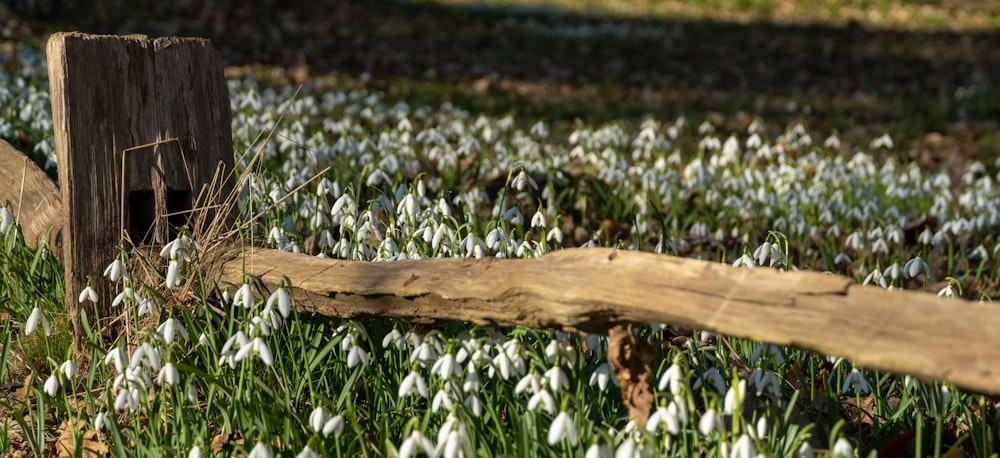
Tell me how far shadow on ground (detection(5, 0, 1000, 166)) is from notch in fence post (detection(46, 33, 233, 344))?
5384 mm

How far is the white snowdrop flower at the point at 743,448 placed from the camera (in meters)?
1.93

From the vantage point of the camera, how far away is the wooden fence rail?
188 centimetres

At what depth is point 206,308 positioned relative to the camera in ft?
9.03

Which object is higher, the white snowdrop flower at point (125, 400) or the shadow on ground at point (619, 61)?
the shadow on ground at point (619, 61)

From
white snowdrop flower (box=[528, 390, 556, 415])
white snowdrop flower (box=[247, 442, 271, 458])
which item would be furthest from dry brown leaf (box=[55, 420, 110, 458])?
white snowdrop flower (box=[528, 390, 556, 415])

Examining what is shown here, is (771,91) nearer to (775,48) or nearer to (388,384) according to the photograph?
(775,48)

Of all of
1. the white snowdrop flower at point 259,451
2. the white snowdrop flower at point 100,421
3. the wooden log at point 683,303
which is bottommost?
the white snowdrop flower at point 100,421

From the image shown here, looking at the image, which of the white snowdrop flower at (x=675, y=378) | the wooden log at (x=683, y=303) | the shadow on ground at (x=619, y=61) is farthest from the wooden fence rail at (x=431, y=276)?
the shadow on ground at (x=619, y=61)

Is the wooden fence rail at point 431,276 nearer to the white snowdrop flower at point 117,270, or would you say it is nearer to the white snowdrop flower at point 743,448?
the white snowdrop flower at point 743,448

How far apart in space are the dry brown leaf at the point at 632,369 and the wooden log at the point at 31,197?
7.31ft

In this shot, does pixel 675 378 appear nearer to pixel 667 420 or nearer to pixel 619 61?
pixel 667 420

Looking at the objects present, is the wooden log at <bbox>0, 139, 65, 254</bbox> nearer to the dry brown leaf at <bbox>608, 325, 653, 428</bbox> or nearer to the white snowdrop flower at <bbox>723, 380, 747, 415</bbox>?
the dry brown leaf at <bbox>608, 325, 653, 428</bbox>

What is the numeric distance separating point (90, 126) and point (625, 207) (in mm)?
→ 3187

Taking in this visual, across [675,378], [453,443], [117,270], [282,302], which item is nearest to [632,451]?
[675,378]
